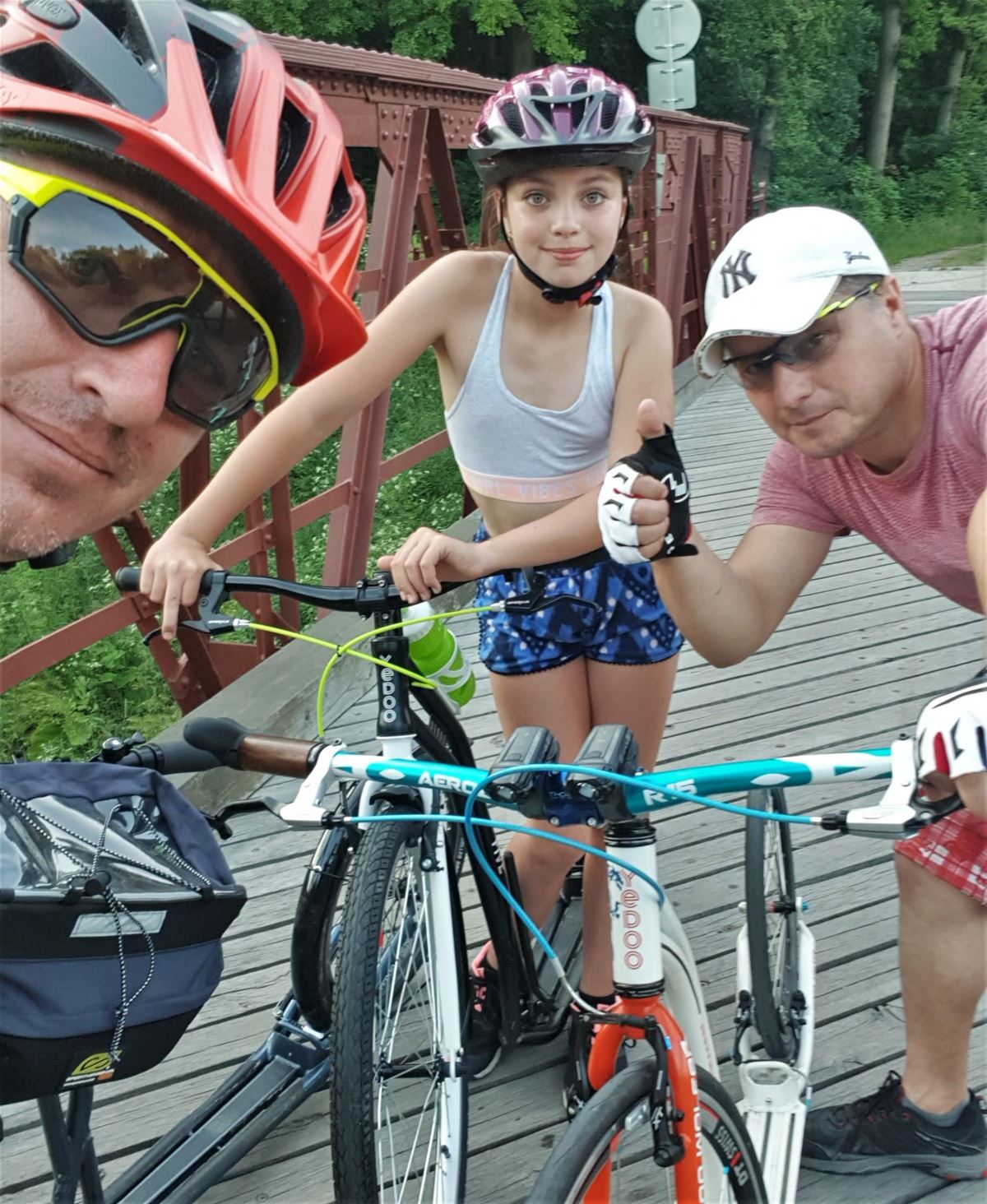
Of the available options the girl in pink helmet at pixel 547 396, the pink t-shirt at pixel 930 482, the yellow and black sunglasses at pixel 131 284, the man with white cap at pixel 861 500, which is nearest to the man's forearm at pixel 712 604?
the man with white cap at pixel 861 500

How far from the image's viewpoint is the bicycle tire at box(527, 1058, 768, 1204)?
160cm

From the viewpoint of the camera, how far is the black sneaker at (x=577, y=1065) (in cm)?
230

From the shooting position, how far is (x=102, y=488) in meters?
1.14

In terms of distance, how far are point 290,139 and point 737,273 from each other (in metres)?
→ 1.00

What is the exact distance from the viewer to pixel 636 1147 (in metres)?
1.85

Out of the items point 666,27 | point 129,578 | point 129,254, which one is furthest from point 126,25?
point 666,27

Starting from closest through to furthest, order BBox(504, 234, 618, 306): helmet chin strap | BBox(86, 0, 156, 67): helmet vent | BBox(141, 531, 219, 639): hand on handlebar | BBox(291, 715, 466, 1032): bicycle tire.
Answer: BBox(86, 0, 156, 67): helmet vent → BBox(141, 531, 219, 639): hand on handlebar → BBox(291, 715, 466, 1032): bicycle tire → BBox(504, 234, 618, 306): helmet chin strap

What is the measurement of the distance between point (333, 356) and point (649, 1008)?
1041 mm

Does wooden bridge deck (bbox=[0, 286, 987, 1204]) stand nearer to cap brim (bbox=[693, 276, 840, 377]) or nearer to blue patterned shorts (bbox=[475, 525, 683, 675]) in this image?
blue patterned shorts (bbox=[475, 525, 683, 675])

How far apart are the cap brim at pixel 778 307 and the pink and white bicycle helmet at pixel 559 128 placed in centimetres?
52

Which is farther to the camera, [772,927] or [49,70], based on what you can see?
[772,927]

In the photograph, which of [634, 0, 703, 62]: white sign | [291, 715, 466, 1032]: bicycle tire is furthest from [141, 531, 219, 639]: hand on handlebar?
[634, 0, 703, 62]: white sign

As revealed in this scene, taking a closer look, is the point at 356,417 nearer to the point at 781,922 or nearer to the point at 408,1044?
the point at 781,922

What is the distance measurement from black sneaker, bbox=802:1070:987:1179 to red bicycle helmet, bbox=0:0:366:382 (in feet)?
6.56
